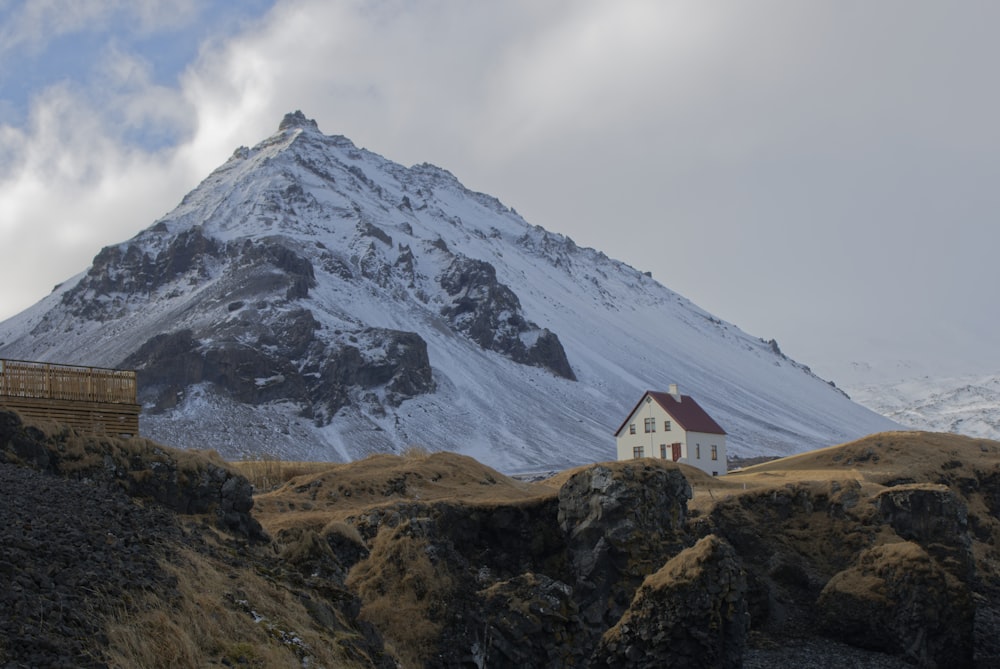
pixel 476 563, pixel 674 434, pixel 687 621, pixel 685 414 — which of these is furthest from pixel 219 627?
pixel 685 414

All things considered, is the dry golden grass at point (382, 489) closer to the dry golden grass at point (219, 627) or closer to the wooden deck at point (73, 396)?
the wooden deck at point (73, 396)

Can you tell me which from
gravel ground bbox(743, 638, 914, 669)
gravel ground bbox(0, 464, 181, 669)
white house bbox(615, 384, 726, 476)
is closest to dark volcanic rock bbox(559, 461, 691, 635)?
gravel ground bbox(743, 638, 914, 669)

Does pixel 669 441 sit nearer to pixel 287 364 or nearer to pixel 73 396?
pixel 73 396

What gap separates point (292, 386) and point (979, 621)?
14065 centimetres

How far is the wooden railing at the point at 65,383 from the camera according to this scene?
25.8 meters

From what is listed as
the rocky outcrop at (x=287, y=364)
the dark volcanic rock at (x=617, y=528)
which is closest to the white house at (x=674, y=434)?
the dark volcanic rock at (x=617, y=528)

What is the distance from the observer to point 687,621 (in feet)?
95.5

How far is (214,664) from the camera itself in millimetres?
12938

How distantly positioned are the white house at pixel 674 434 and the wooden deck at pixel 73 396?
5485 centimetres

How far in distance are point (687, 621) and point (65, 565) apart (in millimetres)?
20040

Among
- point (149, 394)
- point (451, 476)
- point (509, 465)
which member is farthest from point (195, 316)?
point (451, 476)

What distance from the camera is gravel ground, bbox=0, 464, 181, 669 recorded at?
37.2ft

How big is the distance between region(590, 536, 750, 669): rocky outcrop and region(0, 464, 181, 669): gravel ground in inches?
604

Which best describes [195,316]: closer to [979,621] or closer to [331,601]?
[979,621]
